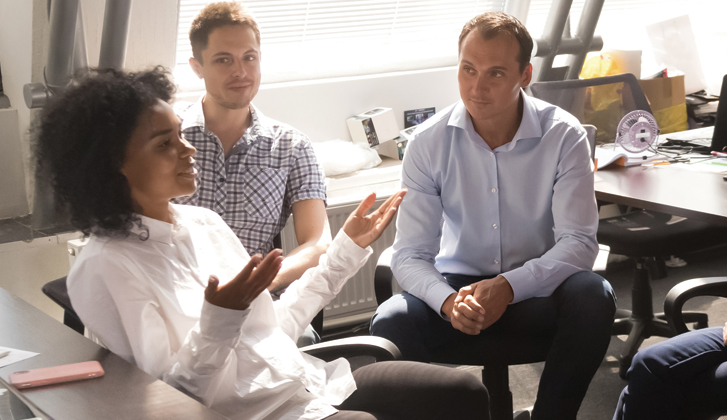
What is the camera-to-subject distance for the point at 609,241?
8.93ft

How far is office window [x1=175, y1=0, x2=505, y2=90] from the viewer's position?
321 cm

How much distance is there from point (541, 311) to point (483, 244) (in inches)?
11.4

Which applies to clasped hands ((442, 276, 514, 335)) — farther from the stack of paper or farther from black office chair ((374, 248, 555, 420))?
the stack of paper

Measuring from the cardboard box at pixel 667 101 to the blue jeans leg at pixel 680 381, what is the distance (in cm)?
229

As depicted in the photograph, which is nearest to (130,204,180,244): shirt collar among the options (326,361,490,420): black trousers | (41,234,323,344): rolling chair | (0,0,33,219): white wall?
(41,234,323,344): rolling chair

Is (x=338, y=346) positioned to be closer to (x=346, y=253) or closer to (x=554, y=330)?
(x=346, y=253)

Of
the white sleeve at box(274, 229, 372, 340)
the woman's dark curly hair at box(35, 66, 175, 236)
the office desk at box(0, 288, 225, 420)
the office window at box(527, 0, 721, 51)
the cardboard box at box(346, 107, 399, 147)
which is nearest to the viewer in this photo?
the office desk at box(0, 288, 225, 420)

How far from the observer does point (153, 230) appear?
1.40 m

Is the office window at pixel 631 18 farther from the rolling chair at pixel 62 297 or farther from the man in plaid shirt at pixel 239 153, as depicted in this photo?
the rolling chair at pixel 62 297

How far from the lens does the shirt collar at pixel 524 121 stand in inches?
80.9

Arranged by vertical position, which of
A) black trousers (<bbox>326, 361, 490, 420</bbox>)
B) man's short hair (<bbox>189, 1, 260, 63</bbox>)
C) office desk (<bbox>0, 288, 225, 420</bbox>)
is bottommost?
black trousers (<bbox>326, 361, 490, 420</bbox>)

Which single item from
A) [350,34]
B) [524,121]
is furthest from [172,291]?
[350,34]

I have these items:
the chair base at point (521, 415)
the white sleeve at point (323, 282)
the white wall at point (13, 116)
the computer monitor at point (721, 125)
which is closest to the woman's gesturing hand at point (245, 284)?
the white sleeve at point (323, 282)

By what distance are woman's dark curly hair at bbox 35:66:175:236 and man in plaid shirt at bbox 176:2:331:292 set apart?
0.74m
